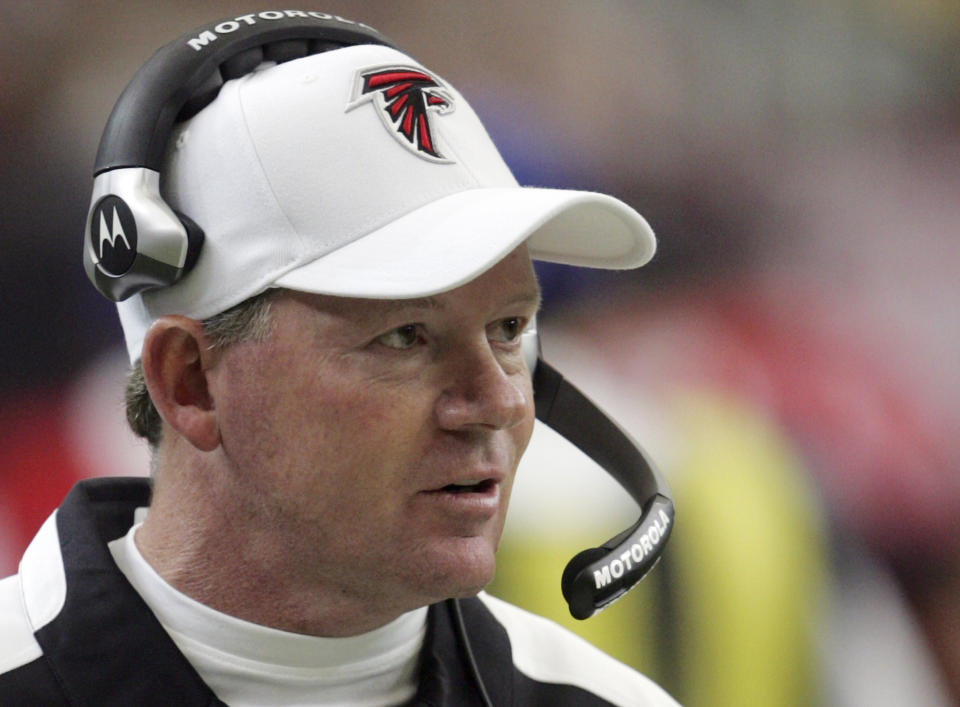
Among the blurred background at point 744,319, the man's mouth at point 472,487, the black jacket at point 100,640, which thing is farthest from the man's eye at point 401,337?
the blurred background at point 744,319

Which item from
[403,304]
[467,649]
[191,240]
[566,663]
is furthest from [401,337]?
[566,663]

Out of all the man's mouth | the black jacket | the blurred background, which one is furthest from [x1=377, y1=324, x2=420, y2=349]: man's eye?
the blurred background

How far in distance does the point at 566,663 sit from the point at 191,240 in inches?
20.3

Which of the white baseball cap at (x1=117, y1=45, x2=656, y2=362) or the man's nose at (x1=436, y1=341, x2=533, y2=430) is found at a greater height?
the white baseball cap at (x1=117, y1=45, x2=656, y2=362)

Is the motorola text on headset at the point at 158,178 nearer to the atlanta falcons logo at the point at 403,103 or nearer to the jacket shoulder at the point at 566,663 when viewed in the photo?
the atlanta falcons logo at the point at 403,103

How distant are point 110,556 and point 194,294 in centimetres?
22

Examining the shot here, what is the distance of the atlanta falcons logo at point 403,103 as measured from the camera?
3.10 feet

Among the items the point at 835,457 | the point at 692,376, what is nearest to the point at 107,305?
the point at 692,376

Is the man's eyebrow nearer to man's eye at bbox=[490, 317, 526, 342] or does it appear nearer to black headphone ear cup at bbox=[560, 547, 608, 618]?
man's eye at bbox=[490, 317, 526, 342]

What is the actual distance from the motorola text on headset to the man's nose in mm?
112

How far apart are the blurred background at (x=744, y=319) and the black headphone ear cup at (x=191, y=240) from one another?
0.47 m

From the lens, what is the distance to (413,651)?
1038 millimetres

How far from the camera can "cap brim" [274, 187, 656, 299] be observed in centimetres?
86

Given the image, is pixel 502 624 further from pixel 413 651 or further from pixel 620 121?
pixel 620 121
